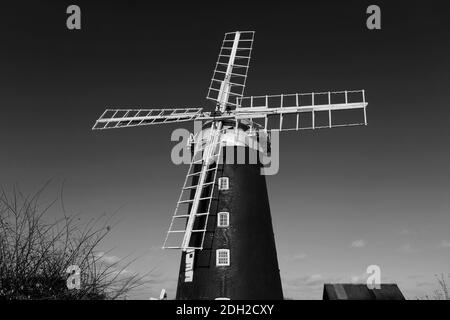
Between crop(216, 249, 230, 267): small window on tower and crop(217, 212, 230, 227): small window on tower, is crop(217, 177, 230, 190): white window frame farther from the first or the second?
crop(216, 249, 230, 267): small window on tower

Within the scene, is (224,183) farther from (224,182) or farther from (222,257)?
(222,257)

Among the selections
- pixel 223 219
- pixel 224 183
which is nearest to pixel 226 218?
pixel 223 219

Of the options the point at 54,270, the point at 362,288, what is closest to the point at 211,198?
the point at 362,288

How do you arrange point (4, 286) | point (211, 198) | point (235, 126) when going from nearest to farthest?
point (4, 286), point (211, 198), point (235, 126)

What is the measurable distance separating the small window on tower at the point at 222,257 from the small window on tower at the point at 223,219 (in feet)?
4.17

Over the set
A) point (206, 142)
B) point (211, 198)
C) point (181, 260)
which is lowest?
point (181, 260)

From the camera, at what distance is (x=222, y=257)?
70.3ft

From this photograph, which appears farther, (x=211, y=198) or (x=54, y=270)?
(x=211, y=198)

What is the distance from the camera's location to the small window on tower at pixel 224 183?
2295cm

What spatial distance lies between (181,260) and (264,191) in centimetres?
553

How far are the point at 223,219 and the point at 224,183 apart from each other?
1.87 m
